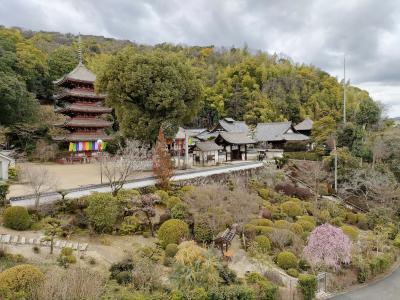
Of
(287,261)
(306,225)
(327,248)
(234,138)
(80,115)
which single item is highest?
(80,115)

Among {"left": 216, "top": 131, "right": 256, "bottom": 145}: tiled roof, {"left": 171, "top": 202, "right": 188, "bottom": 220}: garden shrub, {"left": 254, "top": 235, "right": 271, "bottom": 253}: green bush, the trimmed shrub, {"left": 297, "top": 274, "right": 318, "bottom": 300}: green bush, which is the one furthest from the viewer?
{"left": 216, "top": 131, "right": 256, "bottom": 145}: tiled roof

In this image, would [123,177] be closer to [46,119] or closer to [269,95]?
[46,119]

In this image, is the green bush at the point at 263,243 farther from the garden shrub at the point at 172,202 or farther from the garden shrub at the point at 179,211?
the garden shrub at the point at 172,202

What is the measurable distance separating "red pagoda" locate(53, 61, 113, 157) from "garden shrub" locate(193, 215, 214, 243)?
1692 cm

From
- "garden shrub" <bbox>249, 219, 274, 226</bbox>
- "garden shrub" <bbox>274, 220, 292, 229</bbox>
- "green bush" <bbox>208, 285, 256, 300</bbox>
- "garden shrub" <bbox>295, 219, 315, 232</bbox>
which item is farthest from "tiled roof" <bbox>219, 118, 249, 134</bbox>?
"green bush" <bbox>208, 285, 256, 300</bbox>

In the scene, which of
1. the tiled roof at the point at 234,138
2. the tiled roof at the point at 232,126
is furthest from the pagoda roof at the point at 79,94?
the tiled roof at the point at 232,126

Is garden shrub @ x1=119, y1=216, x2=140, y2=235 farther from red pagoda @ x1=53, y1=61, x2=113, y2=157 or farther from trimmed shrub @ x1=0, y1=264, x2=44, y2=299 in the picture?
red pagoda @ x1=53, y1=61, x2=113, y2=157

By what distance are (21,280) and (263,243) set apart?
1018 centimetres

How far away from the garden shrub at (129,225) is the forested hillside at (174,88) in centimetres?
936

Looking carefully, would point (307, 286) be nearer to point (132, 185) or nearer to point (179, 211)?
point (179, 211)

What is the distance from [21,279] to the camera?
29.8 feet

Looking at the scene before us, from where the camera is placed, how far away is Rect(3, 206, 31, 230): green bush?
14.3m

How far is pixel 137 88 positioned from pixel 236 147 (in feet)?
42.8

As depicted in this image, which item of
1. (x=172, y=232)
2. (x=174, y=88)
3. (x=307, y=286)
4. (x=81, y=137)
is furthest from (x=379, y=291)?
(x=81, y=137)
